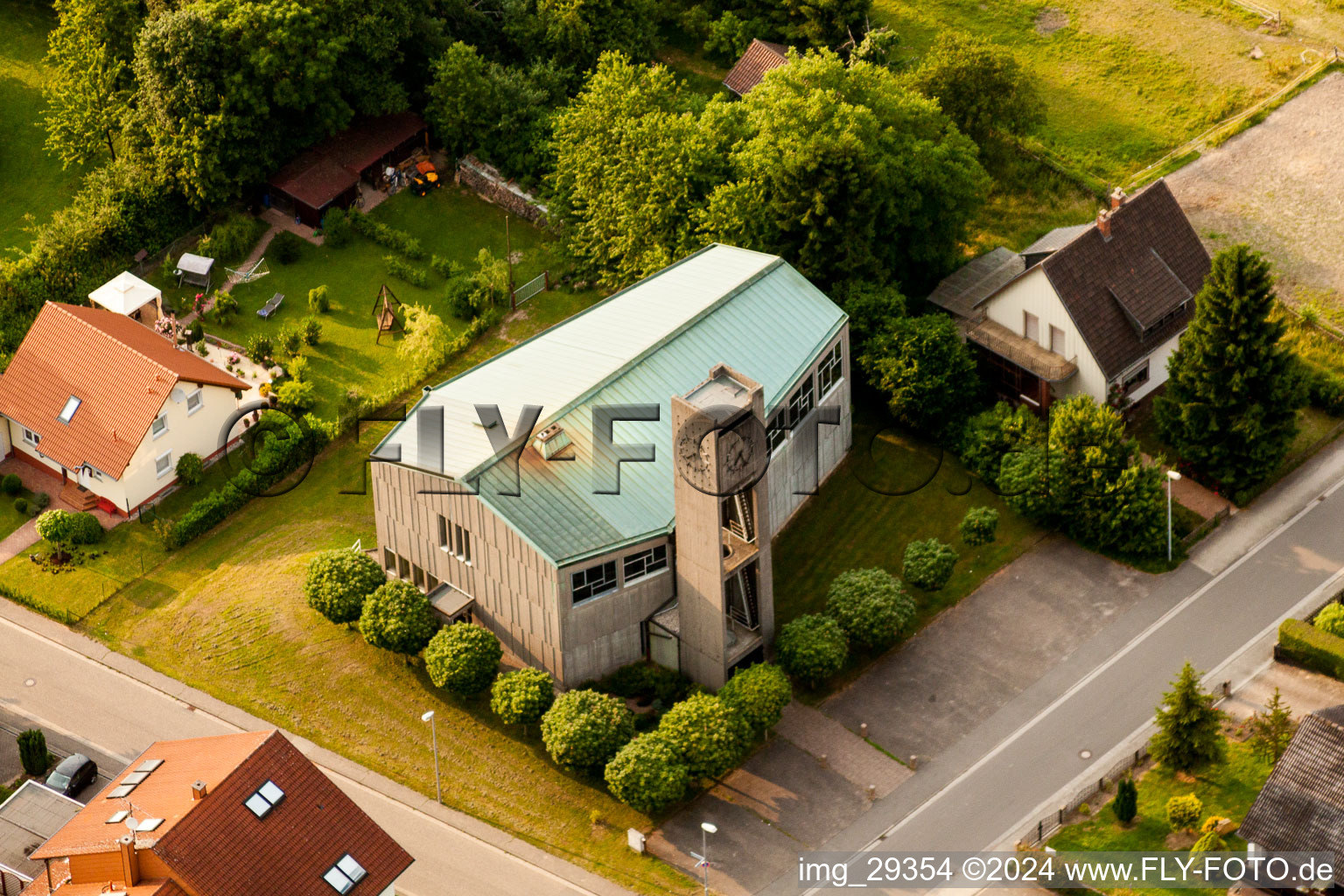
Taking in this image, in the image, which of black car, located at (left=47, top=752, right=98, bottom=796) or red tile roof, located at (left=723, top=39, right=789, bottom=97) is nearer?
black car, located at (left=47, top=752, right=98, bottom=796)

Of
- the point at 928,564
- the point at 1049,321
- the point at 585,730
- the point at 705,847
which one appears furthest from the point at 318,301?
the point at 705,847

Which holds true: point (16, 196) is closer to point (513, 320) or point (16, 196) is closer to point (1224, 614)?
point (513, 320)

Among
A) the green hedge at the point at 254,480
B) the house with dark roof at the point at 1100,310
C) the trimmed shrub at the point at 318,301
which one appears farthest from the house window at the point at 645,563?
the trimmed shrub at the point at 318,301

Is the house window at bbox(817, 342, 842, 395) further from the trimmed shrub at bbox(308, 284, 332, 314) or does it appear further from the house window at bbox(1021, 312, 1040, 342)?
the trimmed shrub at bbox(308, 284, 332, 314)

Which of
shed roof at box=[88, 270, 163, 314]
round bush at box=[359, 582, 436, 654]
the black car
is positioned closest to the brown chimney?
the black car

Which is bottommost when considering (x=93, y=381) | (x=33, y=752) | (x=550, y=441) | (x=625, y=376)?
(x=33, y=752)

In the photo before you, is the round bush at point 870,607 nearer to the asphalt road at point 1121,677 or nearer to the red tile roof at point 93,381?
the asphalt road at point 1121,677

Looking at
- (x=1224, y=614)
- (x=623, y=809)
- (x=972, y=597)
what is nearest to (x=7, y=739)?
(x=623, y=809)

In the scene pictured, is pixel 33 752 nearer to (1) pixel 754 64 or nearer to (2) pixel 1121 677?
(2) pixel 1121 677
